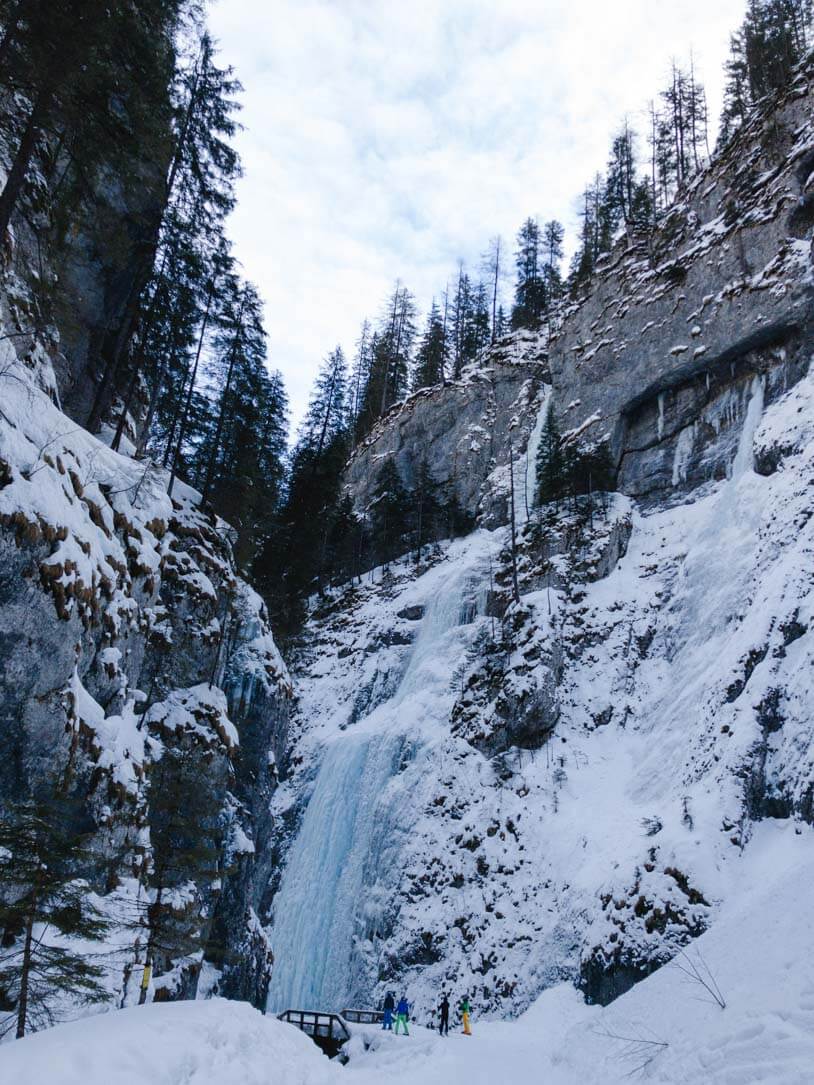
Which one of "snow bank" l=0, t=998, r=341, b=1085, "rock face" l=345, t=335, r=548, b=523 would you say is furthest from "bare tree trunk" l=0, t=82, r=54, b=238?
"rock face" l=345, t=335, r=548, b=523

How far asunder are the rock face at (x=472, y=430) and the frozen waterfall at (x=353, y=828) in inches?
441

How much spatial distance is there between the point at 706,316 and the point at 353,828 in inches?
1052

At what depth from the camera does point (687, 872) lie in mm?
13695

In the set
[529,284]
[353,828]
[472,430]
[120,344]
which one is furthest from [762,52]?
[353,828]

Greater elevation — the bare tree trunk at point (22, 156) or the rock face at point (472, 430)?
the rock face at point (472, 430)

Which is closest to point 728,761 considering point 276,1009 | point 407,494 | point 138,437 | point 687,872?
point 687,872

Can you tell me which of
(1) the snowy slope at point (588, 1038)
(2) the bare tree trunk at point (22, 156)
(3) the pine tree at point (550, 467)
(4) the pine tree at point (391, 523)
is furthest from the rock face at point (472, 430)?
(2) the bare tree trunk at point (22, 156)

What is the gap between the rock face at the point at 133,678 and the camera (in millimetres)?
9852

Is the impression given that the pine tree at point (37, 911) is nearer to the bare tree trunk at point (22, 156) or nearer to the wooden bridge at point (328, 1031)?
the wooden bridge at point (328, 1031)

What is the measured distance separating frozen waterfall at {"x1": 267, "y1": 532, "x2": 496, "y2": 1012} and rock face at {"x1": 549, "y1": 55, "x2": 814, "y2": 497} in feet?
37.0

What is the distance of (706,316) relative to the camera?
2998cm

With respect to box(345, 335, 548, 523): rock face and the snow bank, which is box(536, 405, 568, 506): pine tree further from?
the snow bank

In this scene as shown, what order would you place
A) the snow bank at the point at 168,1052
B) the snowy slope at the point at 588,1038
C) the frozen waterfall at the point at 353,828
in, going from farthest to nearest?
the frozen waterfall at the point at 353,828, the snowy slope at the point at 588,1038, the snow bank at the point at 168,1052

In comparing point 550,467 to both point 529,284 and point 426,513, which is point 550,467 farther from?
point 529,284
